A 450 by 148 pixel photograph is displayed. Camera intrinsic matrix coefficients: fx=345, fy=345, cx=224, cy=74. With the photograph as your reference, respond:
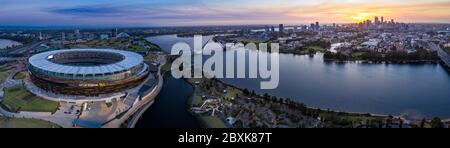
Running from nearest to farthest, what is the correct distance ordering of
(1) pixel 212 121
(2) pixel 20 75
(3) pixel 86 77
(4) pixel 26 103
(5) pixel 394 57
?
(1) pixel 212 121, (4) pixel 26 103, (3) pixel 86 77, (2) pixel 20 75, (5) pixel 394 57

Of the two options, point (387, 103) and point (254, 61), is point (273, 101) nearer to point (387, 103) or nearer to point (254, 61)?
point (387, 103)

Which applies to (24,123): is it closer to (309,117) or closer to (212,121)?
(212,121)

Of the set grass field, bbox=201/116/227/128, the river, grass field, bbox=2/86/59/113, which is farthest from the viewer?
the river

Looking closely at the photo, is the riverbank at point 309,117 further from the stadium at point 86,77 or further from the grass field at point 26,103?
the grass field at point 26,103

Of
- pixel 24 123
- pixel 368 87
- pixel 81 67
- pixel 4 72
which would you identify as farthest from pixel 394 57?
pixel 4 72

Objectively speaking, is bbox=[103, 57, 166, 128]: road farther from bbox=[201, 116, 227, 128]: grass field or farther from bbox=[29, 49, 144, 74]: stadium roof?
bbox=[201, 116, 227, 128]: grass field

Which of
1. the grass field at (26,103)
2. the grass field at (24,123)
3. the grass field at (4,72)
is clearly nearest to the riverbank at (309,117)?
the grass field at (24,123)

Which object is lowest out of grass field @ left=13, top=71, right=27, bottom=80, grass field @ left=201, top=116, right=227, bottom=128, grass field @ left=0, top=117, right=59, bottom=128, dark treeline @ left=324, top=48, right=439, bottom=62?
grass field @ left=201, top=116, right=227, bottom=128

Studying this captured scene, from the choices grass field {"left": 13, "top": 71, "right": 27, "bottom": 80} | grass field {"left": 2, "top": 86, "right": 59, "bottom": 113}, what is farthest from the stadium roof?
grass field {"left": 2, "top": 86, "right": 59, "bottom": 113}
